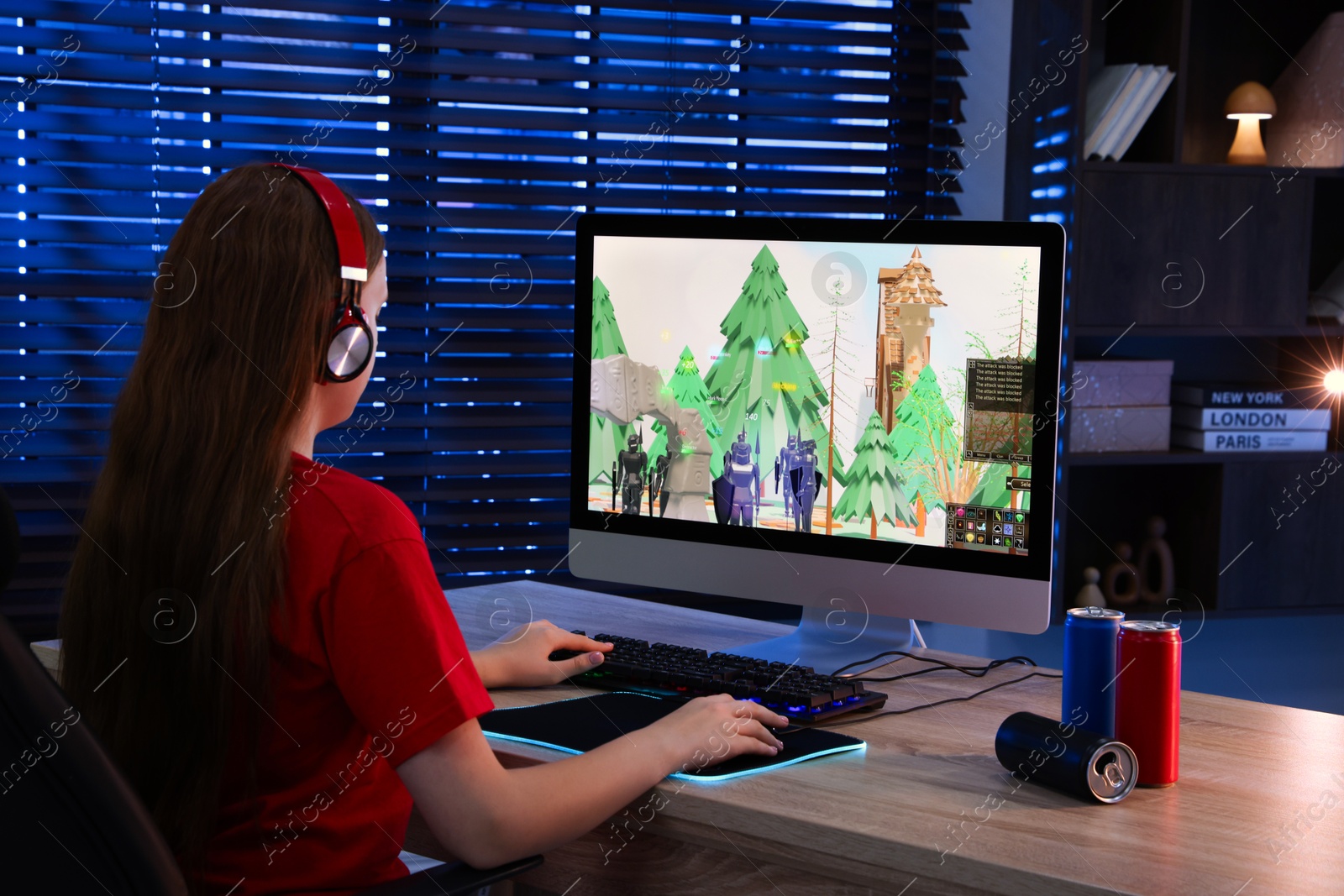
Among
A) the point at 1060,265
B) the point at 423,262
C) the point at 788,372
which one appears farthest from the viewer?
the point at 423,262

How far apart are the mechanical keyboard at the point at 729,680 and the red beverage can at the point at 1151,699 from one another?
28cm

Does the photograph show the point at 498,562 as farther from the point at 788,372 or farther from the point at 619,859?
the point at 619,859

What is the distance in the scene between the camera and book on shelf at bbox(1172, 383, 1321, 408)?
97.2 inches

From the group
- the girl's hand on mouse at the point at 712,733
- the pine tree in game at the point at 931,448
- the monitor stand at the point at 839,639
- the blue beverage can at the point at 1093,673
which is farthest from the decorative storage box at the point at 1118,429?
the girl's hand on mouse at the point at 712,733

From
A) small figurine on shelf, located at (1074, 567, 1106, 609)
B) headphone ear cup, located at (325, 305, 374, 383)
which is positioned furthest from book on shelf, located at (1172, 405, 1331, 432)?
headphone ear cup, located at (325, 305, 374, 383)

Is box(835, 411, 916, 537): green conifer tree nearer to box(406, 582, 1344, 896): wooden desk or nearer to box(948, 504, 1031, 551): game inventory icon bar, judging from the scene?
box(948, 504, 1031, 551): game inventory icon bar

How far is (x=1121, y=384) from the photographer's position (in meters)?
2.46

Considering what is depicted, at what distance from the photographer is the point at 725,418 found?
1.52m

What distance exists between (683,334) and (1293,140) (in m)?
1.73

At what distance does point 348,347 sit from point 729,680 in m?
0.54

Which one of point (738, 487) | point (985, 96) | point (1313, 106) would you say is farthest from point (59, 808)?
point (1313, 106)

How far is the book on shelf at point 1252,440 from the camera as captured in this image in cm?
248

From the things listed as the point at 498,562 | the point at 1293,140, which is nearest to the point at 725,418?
the point at 498,562

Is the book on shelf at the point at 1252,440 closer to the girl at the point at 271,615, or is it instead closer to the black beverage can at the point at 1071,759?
the black beverage can at the point at 1071,759
